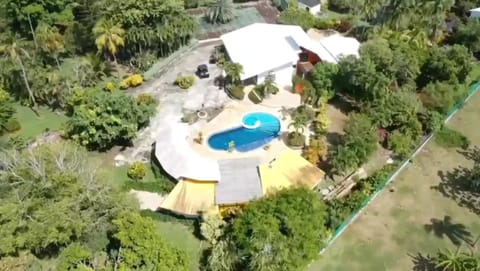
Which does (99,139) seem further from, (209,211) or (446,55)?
(446,55)

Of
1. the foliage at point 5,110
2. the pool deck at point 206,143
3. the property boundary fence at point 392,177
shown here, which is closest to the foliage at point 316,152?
the pool deck at point 206,143

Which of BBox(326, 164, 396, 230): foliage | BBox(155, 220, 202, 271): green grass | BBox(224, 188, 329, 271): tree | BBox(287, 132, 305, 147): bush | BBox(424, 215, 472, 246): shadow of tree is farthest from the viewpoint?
BBox(287, 132, 305, 147): bush

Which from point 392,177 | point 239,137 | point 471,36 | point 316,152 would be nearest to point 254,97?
point 239,137

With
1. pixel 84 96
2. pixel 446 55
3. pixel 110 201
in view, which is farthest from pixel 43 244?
pixel 446 55

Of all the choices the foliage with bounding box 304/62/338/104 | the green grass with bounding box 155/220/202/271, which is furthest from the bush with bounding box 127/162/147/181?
the foliage with bounding box 304/62/338/104

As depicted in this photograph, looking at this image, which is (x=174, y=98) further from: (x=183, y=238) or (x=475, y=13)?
(x=475, y=13)

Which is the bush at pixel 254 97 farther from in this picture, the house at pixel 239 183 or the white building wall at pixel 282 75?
the house at pixel 239 183

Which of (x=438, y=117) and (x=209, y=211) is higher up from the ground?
(x=438, y=117)

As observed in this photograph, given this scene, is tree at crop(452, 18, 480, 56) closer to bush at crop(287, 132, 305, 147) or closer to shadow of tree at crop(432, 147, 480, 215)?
shadow of tree at crop(432, 147, 480, 215)
